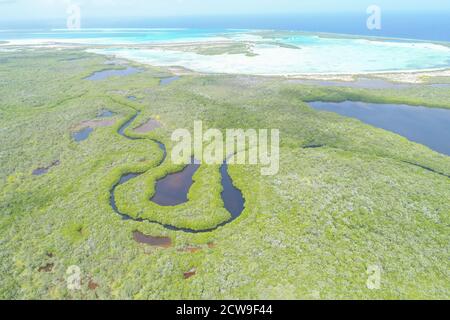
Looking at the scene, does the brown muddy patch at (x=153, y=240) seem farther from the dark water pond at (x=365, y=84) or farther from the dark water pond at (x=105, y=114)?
the dark water pond at (x=365, y=84)

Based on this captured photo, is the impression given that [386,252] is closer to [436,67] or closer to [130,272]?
[130,272]

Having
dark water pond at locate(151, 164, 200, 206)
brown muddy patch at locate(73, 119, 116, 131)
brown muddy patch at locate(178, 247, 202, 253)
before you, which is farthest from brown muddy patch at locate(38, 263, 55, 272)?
brown muddy patch at locate(73, 119, 116, 131)

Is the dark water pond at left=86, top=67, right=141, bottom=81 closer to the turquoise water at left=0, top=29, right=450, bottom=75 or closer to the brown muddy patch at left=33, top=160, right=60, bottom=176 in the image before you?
the turquoise water at left=0, top=29, right=450, bottom=75

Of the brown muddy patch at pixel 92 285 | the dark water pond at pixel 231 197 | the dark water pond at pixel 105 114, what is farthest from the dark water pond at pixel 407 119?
the brown muddy patch at pixel 92 285

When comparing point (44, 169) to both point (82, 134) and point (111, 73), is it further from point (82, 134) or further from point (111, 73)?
point (111, 73)

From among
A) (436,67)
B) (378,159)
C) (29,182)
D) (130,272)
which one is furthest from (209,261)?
(436,67)
